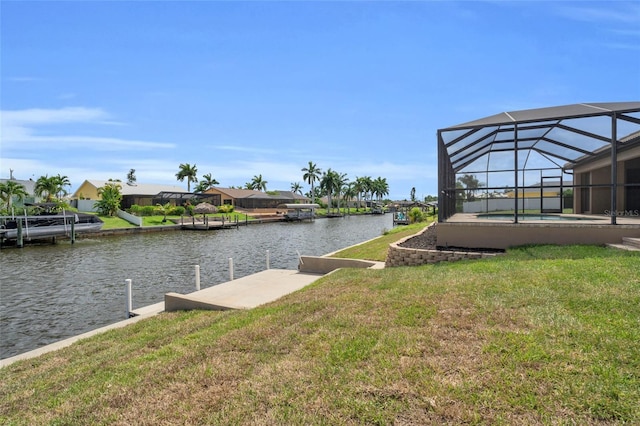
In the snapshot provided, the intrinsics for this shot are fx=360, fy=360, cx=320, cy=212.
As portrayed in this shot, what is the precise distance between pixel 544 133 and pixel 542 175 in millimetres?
4683

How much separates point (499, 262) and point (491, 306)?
3121mm

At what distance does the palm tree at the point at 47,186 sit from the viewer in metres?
47.2

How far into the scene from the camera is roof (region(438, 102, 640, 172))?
9.03 meters

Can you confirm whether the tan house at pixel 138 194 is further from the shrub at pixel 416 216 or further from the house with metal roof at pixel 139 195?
the shrub at pixel 416 216

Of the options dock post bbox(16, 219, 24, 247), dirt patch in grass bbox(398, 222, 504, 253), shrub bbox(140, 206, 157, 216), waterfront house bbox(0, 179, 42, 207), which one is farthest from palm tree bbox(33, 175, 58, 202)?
dirt patch in grass bbox(398, 222, 504, 253)

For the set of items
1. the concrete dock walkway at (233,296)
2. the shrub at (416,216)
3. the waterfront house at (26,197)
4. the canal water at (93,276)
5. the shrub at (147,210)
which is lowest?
the canal water at (93,276)

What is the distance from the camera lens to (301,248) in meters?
24.5

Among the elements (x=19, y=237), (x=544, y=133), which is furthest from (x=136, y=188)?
(x=544, y=133)

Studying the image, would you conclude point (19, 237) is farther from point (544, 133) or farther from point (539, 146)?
point (539, 146)

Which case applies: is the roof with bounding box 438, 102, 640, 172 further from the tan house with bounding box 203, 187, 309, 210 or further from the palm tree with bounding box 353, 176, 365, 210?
the palm tree with bounding box 353, 176, 365, 210

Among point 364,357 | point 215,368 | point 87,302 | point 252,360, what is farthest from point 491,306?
point 87,302

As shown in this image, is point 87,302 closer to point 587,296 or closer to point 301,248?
point 587,296

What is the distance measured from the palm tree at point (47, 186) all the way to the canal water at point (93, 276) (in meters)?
25.8

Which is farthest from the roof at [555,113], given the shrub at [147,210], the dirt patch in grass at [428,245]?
the shrub at [147,210]
